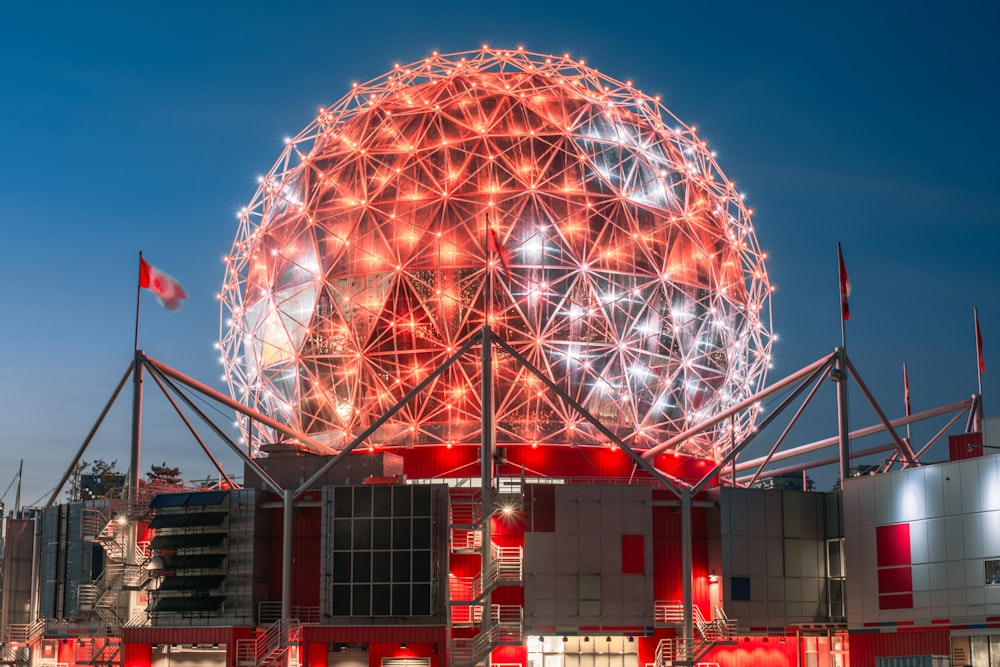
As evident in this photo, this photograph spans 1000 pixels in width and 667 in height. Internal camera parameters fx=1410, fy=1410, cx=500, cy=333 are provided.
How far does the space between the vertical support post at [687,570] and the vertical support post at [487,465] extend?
22.8 ft

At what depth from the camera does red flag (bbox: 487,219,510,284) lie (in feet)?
181

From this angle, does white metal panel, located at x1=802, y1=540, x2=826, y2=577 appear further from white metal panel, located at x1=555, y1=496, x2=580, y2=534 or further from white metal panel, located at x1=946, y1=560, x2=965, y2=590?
white metal panel, located at x1=555, y1=496, x2=580, y2=534

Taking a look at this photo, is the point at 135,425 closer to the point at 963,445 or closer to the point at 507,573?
the point at 507,573

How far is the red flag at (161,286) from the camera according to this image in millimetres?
58125

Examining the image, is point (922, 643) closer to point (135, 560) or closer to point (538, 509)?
point (538, 509)

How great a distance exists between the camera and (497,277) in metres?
59.3

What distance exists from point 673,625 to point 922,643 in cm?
883

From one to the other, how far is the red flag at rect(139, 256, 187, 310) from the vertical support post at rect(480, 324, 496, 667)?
14652mm

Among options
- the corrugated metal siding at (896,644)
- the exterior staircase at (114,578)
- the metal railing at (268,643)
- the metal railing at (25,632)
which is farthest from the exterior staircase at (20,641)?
the corrugated metal siding at (896,644)

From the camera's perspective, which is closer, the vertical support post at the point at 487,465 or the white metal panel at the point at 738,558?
the vertical support post at the point at 487,465

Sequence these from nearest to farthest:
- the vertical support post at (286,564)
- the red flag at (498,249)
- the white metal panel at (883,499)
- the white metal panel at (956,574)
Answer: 1. the white metal panel at (956,574)
2. the white metal panel at (883,499)
3. the vertical support post at (286,564)
4. the red flag at (498,249)

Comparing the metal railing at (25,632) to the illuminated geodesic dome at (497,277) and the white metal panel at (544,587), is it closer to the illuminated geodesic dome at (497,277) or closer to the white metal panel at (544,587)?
the illuminated geodesic dome at (497,277)

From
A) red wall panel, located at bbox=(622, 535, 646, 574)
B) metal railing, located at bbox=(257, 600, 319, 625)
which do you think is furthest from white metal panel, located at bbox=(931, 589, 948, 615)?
metal railing, located at bbox=(257, 600, 319, 625)

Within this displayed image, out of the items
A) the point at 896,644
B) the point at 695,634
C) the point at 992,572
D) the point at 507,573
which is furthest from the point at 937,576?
the point at 507,573
